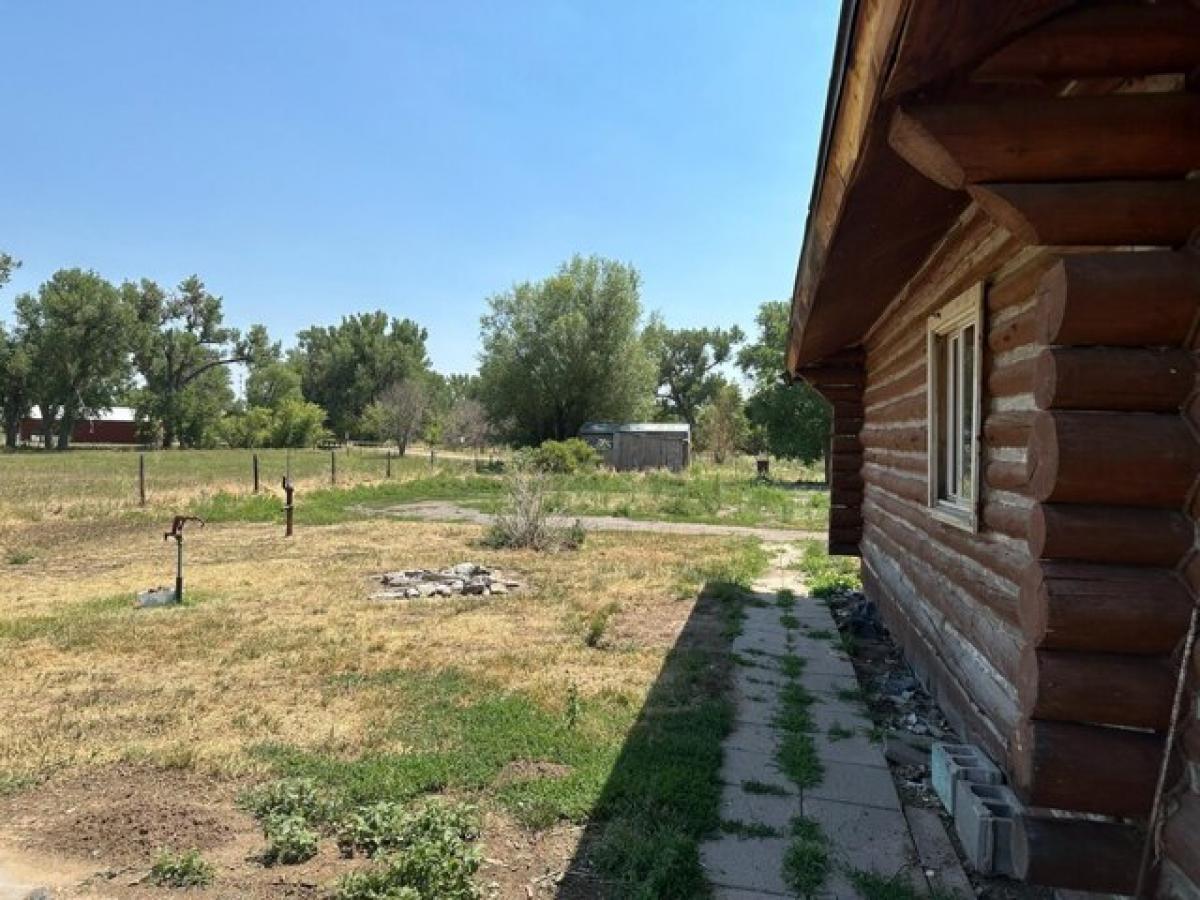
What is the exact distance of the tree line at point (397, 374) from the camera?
3734 cm

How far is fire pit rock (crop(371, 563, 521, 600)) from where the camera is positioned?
8.14 m

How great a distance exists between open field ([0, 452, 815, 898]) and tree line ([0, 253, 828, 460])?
81.1 feet

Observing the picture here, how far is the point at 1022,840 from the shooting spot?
1967mm

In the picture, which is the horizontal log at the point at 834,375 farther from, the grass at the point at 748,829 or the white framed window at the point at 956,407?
the grass at the point at 748,829

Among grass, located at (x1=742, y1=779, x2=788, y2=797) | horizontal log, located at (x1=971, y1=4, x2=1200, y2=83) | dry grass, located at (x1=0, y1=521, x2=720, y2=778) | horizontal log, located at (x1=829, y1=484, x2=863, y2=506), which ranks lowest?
dry grass, located at (x1=0, y1=521, x2=720, y2=778)

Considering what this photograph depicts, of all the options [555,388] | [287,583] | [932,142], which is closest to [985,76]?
[932,142]

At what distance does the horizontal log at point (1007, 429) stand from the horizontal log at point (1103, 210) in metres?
1.13

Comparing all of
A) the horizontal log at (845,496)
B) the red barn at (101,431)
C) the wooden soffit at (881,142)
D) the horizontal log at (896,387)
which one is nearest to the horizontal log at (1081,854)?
the wooden soffit at (881,142)

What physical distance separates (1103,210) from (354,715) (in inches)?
166

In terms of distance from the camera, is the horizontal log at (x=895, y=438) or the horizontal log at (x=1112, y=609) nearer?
the horizontal log at (x=1112, y=609)

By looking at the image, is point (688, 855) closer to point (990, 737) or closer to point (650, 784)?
point (650, 784)

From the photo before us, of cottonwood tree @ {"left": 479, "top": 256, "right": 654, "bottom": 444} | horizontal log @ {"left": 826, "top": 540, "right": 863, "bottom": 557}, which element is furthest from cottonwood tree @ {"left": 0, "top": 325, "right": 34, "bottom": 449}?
horizontal log @ {"left": 826, "top": 540, "right": 863, "bottom": 557}

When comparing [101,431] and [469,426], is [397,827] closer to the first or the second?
[469,426]

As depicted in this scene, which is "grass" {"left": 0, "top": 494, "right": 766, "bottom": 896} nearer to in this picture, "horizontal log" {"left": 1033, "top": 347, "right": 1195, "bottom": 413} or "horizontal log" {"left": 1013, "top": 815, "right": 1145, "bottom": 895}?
"horizontal log" {"left": 1013, "top": 815, "right": 1145, "bottom": 895}
